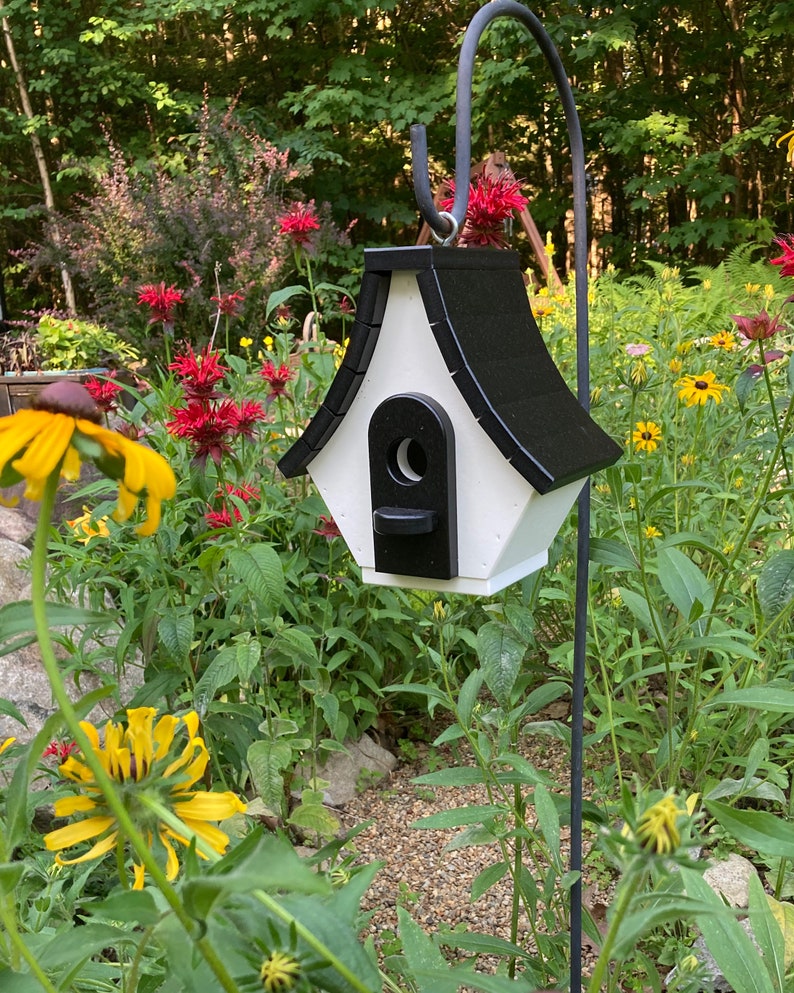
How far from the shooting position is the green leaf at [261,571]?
1080mm

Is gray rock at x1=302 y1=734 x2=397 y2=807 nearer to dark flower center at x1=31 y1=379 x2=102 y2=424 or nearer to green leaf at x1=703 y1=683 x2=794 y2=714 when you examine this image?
green leaf at x1=703 y1=683 x2=794 y2=714

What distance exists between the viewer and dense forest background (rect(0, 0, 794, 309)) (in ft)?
22.0

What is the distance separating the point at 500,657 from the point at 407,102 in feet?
23.3

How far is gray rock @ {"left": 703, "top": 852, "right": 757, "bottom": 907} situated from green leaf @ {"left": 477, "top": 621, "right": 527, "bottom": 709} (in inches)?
27.3

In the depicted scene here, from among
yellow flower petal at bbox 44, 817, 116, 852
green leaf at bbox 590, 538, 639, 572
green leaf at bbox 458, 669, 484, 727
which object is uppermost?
A: green leaf at bbox 590, 538, 639, 572

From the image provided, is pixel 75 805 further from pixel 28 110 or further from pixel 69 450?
pixel 28 110

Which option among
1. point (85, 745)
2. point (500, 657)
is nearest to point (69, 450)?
point (85, 745)

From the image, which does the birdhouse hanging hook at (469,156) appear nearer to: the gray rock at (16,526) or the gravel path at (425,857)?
the gravel path at (425,857)

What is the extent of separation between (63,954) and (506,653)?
1.66ft

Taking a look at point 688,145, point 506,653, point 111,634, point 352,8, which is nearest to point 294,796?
point 111,634

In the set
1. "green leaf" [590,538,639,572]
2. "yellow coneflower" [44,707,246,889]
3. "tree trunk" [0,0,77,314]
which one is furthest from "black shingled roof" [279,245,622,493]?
"tree trunk" [0,0,77,314]

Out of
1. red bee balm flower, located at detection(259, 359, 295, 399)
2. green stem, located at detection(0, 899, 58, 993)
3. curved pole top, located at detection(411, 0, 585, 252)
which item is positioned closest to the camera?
green stem, located at detection(0, 899, 58, 993)

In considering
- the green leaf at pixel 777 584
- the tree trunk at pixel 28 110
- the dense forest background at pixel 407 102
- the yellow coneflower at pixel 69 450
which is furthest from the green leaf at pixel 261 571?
the tree trunk at pixel 28 110

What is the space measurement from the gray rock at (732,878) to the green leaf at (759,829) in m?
0.81
